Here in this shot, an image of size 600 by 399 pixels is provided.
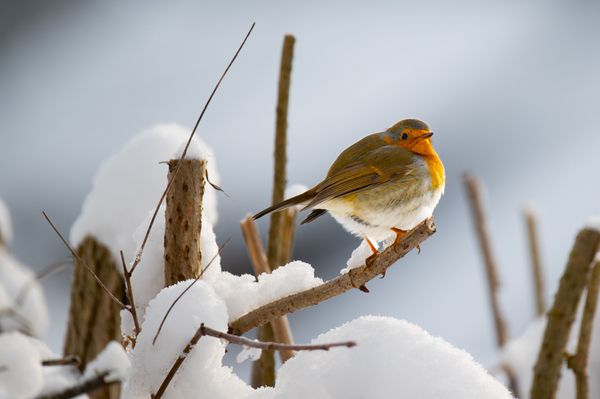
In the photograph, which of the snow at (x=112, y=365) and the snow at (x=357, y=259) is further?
the snow at (x=357, y=259)

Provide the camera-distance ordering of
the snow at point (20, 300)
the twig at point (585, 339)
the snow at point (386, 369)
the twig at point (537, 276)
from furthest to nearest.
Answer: the twig at point (537, 276) < the twig at point (585, 339) < the snow at point (20, 300) < the snow at point (386, 369)

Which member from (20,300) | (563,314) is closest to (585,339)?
(563,314)

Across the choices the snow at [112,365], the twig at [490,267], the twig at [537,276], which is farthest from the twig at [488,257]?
the snow at [112,365]

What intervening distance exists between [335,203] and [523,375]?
97 cm

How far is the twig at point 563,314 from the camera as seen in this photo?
205 centimetres

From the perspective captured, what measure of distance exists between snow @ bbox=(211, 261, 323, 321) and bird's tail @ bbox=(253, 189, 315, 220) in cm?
55

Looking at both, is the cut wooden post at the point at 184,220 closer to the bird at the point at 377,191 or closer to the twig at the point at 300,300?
the twig at the point at 300,300

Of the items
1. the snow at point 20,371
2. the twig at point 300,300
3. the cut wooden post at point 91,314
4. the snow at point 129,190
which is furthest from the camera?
the snow at point 129,190

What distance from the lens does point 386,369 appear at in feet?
3.99

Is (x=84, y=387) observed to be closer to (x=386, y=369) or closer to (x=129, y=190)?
(x=386, y=369)

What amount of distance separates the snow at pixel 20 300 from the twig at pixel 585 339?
1388mm

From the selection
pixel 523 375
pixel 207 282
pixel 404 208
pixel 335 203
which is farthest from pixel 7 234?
pixel 523 375

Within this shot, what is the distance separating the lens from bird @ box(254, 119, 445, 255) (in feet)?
8.11

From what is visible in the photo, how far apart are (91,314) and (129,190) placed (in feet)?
1.32
